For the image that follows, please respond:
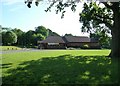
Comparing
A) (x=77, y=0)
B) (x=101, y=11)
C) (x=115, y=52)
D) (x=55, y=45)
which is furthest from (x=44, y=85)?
(x=55, y=45)

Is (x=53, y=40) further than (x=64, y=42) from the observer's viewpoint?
No

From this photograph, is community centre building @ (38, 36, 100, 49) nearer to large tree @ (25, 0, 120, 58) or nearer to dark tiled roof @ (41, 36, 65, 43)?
dark tiled roof @ (41, 36, 65, 43)

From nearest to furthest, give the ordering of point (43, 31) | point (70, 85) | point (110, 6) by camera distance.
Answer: point (70, 85)
point (110, 6)
point (43, 31)

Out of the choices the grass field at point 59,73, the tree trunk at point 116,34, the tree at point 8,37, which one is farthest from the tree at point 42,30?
the grass field at point 59,73

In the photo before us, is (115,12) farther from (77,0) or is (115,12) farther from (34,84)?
(34,84)

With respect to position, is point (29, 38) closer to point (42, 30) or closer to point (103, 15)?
point (42, 30)

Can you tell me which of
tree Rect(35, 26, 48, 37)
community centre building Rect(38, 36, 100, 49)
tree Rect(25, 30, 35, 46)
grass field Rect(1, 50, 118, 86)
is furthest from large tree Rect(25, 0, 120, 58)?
tree Rect(35, 26, 48, 37)

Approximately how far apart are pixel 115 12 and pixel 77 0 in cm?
586

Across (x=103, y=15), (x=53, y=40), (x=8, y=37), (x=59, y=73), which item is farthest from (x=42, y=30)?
(x=59, y=73)

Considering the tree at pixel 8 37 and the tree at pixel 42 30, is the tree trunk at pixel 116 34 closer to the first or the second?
the tree at pixel 8 37

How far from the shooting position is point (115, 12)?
26047mm

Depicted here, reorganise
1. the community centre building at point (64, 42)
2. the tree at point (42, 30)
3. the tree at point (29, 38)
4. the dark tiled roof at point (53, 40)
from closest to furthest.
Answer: the community centre building at point (64, 42) < the dark tiled roof at point (53, 40) < the tree at point (29, 38) < the tree at point (42, 30)

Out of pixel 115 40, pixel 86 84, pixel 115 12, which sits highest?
pixel 115 12

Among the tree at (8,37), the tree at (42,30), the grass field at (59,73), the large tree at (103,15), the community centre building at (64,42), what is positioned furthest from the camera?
the tree at (42,30)
